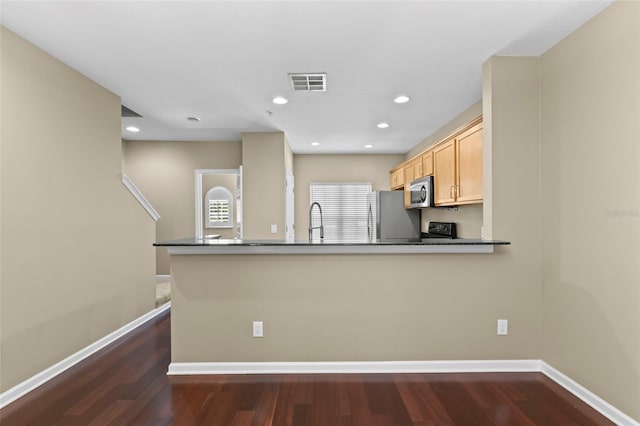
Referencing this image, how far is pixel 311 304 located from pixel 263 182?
2482mm

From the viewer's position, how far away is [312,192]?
20.5 ft

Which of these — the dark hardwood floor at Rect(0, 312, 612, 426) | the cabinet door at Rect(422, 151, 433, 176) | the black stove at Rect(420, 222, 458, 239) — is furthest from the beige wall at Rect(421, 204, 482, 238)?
the dark hardwood floor at Rect(0, 312, 612, 426)

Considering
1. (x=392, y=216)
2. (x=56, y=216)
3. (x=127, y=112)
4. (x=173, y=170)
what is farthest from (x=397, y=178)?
(x=56, y=216)

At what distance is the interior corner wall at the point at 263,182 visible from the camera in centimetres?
448

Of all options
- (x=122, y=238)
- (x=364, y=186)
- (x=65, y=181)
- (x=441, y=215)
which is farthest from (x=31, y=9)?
(x=364, y=186)

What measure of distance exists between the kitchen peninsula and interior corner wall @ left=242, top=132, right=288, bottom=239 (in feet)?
6.69

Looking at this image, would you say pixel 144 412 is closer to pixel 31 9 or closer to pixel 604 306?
pixel 31 9

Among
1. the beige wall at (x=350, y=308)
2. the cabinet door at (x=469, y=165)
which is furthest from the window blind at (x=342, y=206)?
the beige wall at (x=350, y=308)

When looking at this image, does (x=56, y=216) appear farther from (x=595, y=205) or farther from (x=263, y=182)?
(x=595, y=205)

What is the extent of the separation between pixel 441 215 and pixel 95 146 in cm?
439

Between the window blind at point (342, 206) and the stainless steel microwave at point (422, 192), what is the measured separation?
1785 mm

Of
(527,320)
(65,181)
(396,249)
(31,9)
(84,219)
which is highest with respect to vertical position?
(31,9)

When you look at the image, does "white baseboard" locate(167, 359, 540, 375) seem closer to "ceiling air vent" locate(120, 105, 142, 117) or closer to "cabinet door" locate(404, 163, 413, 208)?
"cabinet door" locate(404, 163, 413, 208)

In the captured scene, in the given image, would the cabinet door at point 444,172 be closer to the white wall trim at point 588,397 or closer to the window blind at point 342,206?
the white wall trim at point 588,397
